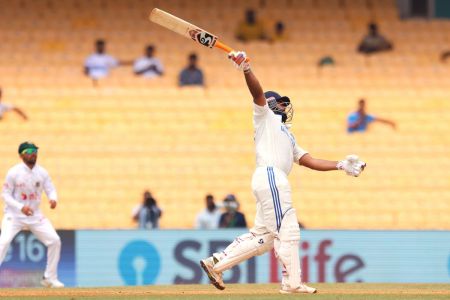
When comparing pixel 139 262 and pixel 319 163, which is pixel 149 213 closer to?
pixel 139 262

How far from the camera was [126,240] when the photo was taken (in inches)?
632

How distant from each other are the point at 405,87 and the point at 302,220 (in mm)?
3920

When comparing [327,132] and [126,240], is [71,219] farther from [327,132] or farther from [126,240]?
[327,132]

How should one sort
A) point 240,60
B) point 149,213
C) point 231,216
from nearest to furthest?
point 240,60 < point 231,216 < point 149,213

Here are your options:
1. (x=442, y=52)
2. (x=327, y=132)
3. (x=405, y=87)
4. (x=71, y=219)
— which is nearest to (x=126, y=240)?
(x=71, y=219)

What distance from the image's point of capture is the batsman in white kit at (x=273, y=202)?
1034 cm

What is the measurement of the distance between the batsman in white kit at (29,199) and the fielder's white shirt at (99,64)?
24.4 ft

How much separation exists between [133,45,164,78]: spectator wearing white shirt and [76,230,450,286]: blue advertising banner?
5769mm

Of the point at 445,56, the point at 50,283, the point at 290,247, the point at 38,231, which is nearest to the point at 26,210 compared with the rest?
the point at 38,231

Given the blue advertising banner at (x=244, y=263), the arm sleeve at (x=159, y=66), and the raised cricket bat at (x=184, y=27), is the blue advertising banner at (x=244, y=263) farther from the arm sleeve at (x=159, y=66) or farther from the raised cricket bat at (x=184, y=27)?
the arm sleeve at (x=159, y=66)

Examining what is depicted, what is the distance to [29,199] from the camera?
13961 mm

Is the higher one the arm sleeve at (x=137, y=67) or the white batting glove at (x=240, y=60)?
the arm sleeve at (x=137, y=67)

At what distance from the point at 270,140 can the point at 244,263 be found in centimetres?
563

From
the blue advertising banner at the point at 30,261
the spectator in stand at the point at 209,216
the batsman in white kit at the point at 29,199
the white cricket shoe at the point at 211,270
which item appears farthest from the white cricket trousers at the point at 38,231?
the white cricket shoe at the point at 211,270
